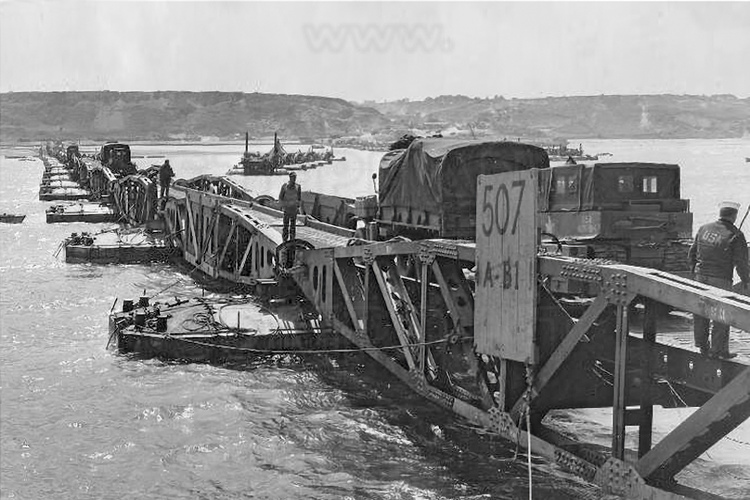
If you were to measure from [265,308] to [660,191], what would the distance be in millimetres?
9949

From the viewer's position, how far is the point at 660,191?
21.4 m

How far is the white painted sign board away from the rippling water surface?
7.79 ft

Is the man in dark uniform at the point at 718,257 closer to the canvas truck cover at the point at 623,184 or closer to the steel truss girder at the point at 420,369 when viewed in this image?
the steel truss girder at the point at 420,369

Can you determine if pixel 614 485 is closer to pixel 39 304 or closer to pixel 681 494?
pixel 681 494

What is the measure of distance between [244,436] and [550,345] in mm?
6400

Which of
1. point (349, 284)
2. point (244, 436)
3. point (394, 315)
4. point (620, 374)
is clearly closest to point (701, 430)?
point (620, 374)

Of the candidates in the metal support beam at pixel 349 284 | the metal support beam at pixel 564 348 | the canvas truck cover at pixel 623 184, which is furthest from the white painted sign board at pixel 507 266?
the canvas truck cover at pixel 623 184

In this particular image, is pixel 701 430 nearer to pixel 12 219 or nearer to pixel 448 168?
pixel 448 168

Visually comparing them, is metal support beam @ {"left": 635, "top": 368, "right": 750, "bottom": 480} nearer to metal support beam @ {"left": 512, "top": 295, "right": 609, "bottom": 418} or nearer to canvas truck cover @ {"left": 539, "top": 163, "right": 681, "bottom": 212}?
metal support beam @ {"left": 512, "top": 295, "right": 609, "bottom": 418}

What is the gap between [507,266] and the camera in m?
11.2

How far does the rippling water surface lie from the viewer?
1267cm

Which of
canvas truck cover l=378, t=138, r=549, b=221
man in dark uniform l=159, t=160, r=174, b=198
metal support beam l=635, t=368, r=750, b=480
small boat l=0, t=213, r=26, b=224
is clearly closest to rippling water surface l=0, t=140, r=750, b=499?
metal support beam l=635, t=368, r=750, b=480

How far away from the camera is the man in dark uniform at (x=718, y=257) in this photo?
10.6m

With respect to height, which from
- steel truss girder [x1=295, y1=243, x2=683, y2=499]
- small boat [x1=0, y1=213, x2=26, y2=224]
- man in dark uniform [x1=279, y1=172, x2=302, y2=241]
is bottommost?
small boat [x1=0, y1=213, x2=26, y2=224]
